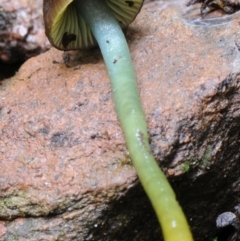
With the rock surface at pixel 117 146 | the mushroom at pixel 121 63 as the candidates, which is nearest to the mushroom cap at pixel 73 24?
the mushroom at pixel 121 63

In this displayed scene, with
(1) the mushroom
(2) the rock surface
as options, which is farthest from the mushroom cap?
(2) the rock surface

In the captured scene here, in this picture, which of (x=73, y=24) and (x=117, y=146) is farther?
(x=73, y=24)

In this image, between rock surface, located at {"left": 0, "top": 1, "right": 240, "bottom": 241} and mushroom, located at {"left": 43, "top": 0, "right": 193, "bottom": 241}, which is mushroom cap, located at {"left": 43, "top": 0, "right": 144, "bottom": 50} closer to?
mushroom, located at {"left": 43, "top": 0, "right": 193, "bottom": 241}

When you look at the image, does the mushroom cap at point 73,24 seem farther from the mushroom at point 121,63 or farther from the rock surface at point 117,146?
the rock surface at point 117,146

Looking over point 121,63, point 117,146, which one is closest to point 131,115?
point 117,146

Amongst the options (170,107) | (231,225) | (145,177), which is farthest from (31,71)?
(231,225)

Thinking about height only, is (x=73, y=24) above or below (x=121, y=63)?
above

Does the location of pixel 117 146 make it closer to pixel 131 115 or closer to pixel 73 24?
pixel 131 115
